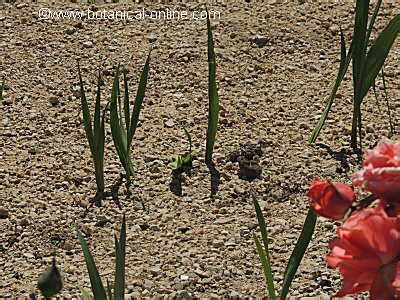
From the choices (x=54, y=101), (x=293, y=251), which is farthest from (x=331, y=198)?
(x=54, y=101)

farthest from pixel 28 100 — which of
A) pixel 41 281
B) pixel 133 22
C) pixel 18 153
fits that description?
pixel 41 281

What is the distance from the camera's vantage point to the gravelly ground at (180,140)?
2.08m

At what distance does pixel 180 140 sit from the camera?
8.43 ft

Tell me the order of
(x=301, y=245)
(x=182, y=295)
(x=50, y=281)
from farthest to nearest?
(x=182, y=295), (x=301, y=245), (x=50, y=281)

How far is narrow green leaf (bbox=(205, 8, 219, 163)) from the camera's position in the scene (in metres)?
2.29

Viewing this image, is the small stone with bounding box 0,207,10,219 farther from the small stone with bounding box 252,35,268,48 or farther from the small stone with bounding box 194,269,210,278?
the small stone with bounding box 252,35,268,48

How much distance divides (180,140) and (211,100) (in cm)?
30

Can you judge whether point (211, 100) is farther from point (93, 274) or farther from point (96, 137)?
point (93, 274)

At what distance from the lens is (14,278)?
2.03m

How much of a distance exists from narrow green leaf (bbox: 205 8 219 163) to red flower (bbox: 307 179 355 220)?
4.35 feet

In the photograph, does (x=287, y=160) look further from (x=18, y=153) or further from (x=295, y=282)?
(x=18, y=153)

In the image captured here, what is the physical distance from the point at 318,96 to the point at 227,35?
1.57 ft

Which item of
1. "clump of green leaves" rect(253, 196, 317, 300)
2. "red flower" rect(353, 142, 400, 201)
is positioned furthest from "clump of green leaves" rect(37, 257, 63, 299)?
"red flower" rect(353, 142, 400, 201)

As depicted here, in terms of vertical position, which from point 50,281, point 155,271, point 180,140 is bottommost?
point 50,281
